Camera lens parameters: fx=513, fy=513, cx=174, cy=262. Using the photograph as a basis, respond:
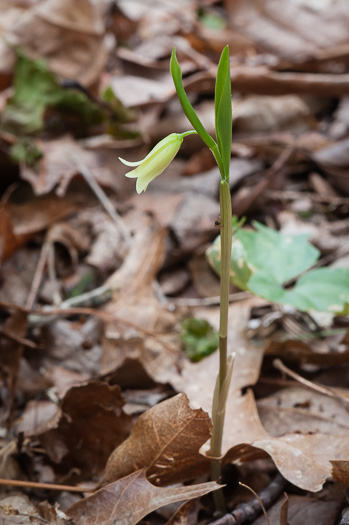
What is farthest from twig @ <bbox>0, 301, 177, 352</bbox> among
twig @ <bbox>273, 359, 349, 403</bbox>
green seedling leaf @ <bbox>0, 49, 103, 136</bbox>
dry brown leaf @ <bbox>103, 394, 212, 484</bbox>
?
green seedling leaf @ <bbox>0, 49, 103, 136</bbox>

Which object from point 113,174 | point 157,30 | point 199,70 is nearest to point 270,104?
point 199,70

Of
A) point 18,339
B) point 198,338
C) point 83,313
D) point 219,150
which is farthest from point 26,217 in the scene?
point 219,150

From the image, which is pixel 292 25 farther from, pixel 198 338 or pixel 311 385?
pixel 311 385

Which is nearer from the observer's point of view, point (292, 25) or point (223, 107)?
point (223, 107)

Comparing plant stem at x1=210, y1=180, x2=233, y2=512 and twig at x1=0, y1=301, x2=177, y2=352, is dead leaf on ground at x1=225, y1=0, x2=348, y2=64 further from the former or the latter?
plant stem at x1=210, y1=180, x2=233, y2=512

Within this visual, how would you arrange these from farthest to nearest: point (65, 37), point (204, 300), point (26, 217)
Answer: point (65, 37)
point (26, 217)
point (204, 300)

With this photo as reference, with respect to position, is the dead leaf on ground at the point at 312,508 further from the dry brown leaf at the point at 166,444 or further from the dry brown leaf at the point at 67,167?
the dry brown leaf at the point at 67,167
